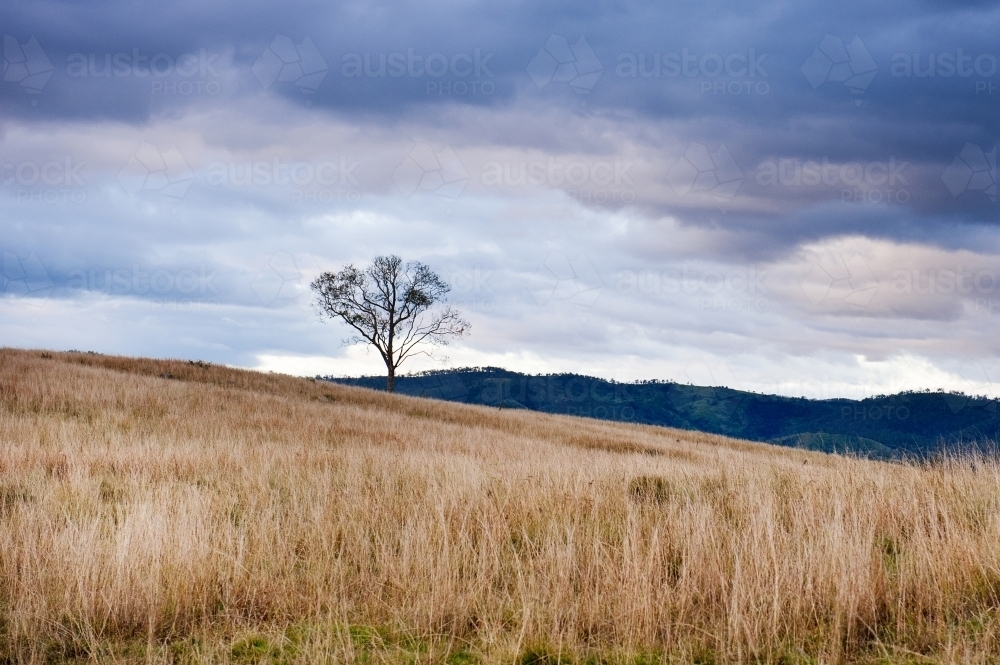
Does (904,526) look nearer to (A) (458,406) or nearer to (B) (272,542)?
(B) (272,542)

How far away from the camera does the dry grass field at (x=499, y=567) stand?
4.43m

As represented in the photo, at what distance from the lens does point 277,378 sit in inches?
1355

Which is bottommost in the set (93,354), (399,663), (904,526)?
(399,663)

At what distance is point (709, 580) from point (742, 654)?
2.76ft

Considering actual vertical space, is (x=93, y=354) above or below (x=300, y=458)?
above

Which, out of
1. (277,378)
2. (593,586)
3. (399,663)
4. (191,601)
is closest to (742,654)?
(593,586)

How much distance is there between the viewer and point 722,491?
8414 millimetres

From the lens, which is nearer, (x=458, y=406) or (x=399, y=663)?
(x=399, y=663)

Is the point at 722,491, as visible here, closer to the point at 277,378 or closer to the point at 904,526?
the point at 904,526

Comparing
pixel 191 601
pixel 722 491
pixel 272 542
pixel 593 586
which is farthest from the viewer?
pixel 722 491

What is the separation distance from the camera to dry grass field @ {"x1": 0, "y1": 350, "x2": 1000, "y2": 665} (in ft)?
14.5

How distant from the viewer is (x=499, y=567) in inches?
226

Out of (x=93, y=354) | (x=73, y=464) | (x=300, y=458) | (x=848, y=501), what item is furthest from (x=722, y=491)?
(x=93, y=354)

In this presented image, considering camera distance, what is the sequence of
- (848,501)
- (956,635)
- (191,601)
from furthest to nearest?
(848,501), (191,601), (956,635)
